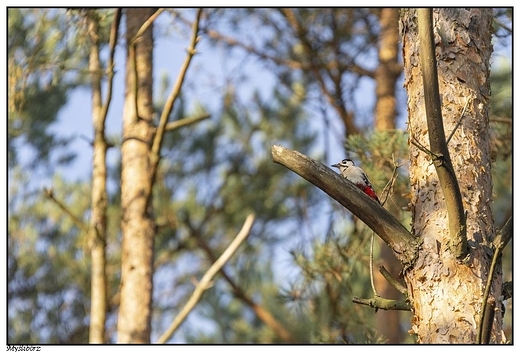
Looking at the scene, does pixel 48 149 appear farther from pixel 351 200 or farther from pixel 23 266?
pixel 351 200

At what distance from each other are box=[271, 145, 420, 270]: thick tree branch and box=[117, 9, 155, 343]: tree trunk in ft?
6.18

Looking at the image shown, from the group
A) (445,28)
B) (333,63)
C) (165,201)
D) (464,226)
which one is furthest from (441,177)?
(165,201)

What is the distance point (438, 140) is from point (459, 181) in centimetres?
29

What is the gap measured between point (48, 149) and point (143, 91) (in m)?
2.26

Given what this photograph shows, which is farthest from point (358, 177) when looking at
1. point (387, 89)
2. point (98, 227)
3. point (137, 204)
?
point (387, 89)

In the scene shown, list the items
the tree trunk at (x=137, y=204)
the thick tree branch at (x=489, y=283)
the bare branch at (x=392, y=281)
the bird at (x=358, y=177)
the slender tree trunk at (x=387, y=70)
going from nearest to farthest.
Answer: the thick tree branch at (x=489, y=283) < the bare branch at (x=392, y=281) < the bird at (x=358, y=177) < the tree trunk at (x=137, y=204) < the slender tree trunk at (x=387, y=70)

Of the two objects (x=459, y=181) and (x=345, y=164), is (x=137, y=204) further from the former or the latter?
(x=459, y=181)

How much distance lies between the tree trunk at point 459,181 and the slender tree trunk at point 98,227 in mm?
1948

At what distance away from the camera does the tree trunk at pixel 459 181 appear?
71.0 inches

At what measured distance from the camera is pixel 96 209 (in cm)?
394

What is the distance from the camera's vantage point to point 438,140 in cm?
173

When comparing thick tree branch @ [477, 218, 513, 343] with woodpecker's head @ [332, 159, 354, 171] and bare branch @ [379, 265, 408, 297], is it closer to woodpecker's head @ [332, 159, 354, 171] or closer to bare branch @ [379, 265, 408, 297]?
bare branch @ [379, 265, 408, 297]

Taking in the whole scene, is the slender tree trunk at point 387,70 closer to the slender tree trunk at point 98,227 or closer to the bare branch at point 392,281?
the slender tree trunk at point 98,227

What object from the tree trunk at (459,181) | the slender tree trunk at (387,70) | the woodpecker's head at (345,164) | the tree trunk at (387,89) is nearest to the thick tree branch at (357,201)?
the tree trunk at (459,181)
